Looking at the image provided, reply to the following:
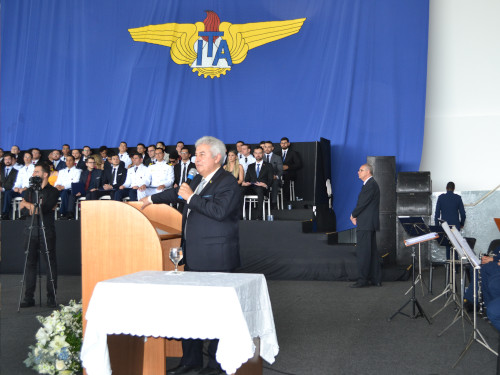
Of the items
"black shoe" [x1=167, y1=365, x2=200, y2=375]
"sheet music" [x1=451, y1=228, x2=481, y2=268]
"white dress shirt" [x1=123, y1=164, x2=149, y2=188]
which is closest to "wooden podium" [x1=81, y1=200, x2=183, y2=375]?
"black shoe" [x1=167, y1=365, x2=200, y2=375]

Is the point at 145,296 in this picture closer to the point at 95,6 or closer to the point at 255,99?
the point at 255,99

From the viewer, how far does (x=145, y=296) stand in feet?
8.97

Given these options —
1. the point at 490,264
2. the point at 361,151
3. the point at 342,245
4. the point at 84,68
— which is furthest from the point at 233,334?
the point at 84,68

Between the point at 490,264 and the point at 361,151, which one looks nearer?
the point at 490,264

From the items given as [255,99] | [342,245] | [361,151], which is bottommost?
[342,245]

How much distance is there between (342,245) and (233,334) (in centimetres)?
651

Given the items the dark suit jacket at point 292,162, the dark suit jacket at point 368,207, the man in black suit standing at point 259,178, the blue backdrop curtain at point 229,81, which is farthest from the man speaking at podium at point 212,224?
the blue backdrop curtain at point 229,81

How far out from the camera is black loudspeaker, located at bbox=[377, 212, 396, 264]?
31.4 feet

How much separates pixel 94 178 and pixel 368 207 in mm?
5120

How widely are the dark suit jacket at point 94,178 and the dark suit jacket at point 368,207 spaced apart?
485 centimetres

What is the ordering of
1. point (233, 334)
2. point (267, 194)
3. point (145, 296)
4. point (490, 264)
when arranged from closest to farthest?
point (233, 334), point (145, 296), point (490, 264), point (267, 194)

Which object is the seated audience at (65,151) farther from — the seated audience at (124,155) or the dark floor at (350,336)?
the dark floor at (350,336)

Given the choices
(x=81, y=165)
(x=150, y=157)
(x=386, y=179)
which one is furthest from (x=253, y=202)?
(x=81, y=165)

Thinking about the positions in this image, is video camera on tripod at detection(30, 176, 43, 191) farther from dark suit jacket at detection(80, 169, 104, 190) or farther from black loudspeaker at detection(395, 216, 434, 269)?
black loudspeaker at detection(395, 216, 434, 269)
